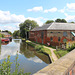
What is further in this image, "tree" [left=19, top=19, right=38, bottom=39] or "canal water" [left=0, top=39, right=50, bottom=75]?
"tree" [left=19, top=19, right=38, bottom=39]

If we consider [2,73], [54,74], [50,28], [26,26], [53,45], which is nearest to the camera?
[54,74]

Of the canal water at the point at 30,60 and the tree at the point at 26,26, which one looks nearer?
the canal water at the point at 30,60

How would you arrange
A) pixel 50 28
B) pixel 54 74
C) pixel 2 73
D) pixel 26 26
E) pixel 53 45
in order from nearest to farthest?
pixel 54 74 → pixel 2 73 → pixel 53 45 → pixel 50 28 → pixel 26 26

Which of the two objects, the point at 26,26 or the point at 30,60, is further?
the point at 26,26

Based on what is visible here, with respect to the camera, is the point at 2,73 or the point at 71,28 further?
the point at 71,28

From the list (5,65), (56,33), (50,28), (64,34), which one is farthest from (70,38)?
(5,65)

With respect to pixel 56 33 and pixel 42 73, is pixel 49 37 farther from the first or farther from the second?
pixel 42 73

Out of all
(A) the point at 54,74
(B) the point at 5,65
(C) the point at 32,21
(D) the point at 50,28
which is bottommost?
(B) the point at 5,65

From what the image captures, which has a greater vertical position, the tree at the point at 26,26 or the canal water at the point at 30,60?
the tree at the point at 26,26

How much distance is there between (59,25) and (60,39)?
4.70 meters

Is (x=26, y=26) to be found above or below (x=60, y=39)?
above

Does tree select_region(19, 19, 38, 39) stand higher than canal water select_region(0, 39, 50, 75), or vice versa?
tree select_region(19, 19, 38, 39)

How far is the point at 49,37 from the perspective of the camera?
1256 inches

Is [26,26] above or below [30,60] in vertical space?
above
